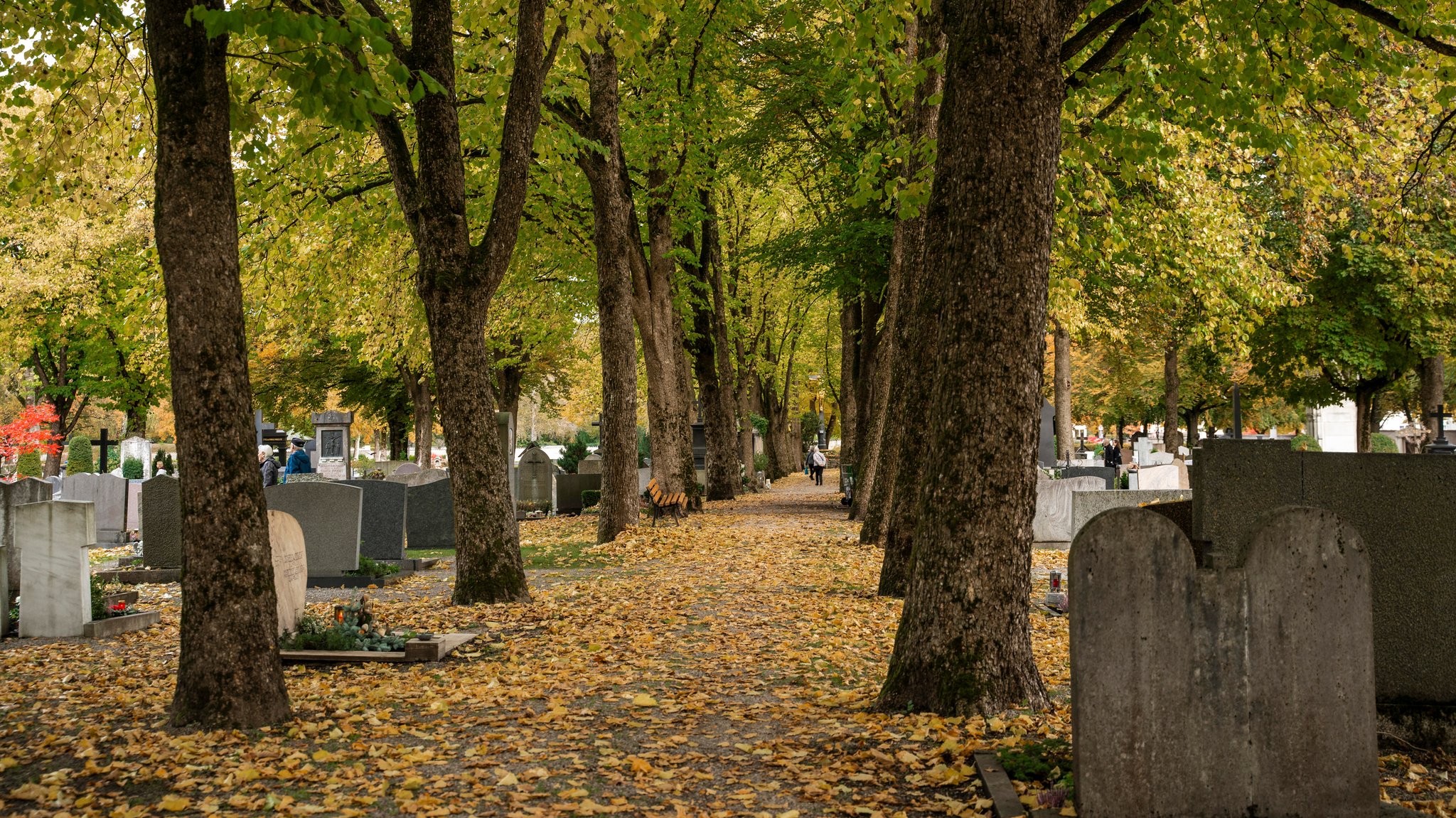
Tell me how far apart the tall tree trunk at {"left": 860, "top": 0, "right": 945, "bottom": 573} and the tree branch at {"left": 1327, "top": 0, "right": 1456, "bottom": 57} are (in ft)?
11.5

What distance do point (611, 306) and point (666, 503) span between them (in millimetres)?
4568

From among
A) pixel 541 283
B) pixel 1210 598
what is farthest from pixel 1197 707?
pixel 541 283

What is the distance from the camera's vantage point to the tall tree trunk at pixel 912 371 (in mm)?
10656

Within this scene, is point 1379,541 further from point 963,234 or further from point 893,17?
point 893,17

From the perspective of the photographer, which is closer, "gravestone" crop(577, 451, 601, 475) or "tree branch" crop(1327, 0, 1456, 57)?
"tree branch" crop(1327, 0, 1456, 57)

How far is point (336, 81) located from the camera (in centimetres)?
636

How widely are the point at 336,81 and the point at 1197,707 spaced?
5552 mm

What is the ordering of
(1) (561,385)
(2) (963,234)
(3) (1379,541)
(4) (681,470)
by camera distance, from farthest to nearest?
(1) (561,385) → (4) (681,470) → (2) (963,234) → (3) (1379,541)

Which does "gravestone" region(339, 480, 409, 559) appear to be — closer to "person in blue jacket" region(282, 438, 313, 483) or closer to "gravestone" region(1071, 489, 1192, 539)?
"person in blue jacket" region(282, 438, 313, 483)

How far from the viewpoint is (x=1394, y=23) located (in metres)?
7.66

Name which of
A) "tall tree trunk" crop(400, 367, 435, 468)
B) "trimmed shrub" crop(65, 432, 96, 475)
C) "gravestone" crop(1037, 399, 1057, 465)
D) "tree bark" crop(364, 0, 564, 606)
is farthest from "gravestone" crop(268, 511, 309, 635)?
"trimmed shrub" crop(65, 432, 96, 475)

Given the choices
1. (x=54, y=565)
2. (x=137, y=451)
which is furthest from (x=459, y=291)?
(x=137, y=451)

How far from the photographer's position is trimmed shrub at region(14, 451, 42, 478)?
37.8 meters

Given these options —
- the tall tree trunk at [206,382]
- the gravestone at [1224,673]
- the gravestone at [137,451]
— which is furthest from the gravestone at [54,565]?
the gravestone at [137,451]
